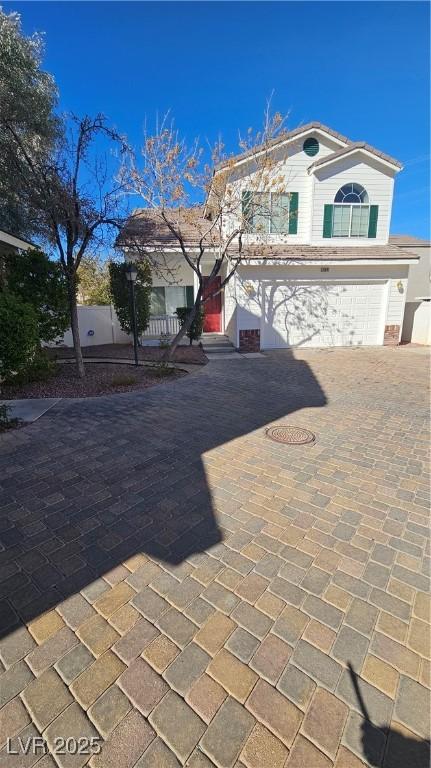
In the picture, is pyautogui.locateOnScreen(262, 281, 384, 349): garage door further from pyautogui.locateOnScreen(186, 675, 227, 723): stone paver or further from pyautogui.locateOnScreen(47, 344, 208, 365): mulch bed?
pyautogui.locateOnScreen(186, 675, 227, 723): stone paver

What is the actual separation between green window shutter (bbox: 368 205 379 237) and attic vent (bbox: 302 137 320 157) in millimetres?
2931

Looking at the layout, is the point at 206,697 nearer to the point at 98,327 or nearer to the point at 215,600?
the point at 215,600

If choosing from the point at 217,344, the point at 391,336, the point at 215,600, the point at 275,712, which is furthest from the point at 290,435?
the point at 391,336

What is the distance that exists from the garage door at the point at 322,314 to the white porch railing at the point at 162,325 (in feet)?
12.9

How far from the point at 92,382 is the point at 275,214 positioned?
883cm

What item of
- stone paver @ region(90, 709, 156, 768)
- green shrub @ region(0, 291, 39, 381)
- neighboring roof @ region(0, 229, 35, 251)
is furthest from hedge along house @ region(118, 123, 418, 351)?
stone paver @ region(90, 709, 156, 768)

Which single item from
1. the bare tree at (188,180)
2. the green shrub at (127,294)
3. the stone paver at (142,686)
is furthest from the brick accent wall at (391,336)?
the stone paver at (142,686)

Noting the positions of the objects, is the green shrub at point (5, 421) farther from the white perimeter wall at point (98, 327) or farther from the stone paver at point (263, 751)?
the white perimeter wall at point (98, 327)

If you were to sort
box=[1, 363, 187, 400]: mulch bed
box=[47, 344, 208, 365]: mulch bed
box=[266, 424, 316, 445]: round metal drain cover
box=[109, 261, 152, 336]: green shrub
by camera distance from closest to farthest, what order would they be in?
box=[266, 424, 316, 445]: round metal drain cover, box=[1, 363, 187, 400]: mulch bed, box=[47, 344, 208, 365]: mulch bed, box=[109, 261, 152, 336]: green shrub

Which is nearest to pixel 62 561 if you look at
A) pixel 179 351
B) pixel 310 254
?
pixel 179 351

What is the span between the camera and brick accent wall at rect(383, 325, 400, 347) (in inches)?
504

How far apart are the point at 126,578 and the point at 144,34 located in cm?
1024

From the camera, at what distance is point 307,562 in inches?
95.0

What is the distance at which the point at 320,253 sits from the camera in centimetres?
1162
